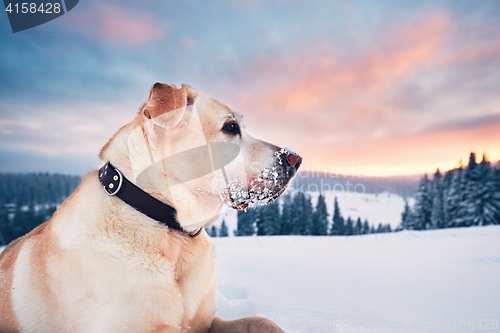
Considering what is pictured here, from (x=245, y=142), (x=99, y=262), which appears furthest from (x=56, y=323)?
(x=245, y=142)

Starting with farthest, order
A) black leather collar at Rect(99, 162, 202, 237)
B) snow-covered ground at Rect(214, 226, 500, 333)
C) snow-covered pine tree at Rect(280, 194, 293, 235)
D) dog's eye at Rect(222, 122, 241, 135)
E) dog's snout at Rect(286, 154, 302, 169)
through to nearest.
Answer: snow-covered pine tree at Rect(280, 194, 293, 235)
dog's eye at Rect(222, 122, 241, 135)
dog's snout at Rect(286, 154, 302, 169)
snow-covered ground at Rect(214, 226, 500, 333)
black leather collar at Rect(99, 162, 202, 237)

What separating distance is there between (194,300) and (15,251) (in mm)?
1861

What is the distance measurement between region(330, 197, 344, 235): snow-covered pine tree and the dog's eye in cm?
5442

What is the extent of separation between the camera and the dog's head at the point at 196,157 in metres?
2.62

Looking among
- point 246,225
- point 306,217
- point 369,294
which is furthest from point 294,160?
point 306,217

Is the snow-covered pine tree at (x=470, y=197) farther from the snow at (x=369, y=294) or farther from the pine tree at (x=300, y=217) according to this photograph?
the snow at (x=369, y=294)

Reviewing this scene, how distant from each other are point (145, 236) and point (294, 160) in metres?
1.71

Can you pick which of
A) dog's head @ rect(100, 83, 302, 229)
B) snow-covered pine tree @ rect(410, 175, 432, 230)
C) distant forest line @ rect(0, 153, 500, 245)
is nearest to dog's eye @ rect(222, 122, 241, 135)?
dog's head @ rect(100, 83, 302, 229)

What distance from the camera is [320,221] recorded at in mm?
52062

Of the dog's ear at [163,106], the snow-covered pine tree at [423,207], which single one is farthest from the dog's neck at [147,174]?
the snow-covered pine tree at [423,207]

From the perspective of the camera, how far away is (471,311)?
3.03m

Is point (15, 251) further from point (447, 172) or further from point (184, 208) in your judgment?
point (447, 172)

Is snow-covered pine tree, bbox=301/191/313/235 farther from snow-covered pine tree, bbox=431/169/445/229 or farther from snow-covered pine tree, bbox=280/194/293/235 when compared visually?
snow-covered pine tree, bbox=431/169/445/229

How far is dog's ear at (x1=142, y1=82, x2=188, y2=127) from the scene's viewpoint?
2566mm
